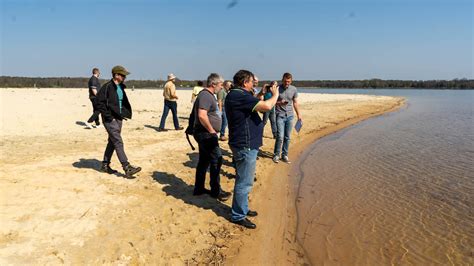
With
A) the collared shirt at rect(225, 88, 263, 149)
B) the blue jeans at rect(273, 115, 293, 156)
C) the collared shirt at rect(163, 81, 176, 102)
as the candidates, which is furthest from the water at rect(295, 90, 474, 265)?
the collared shirt at rect(163, 81, 176, 102)

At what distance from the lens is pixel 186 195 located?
5.66m

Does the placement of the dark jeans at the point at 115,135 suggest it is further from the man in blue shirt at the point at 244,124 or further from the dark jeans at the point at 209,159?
the man in blue shirt at the point at 244,124

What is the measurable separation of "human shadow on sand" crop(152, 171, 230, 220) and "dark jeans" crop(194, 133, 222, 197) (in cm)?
15

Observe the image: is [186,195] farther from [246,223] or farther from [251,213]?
[246,223]

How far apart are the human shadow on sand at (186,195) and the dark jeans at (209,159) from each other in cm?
15

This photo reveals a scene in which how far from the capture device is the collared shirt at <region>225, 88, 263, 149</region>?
4.29 metres

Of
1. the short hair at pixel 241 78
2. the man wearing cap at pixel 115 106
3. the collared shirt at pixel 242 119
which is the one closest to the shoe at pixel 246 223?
the collared shirt at pixel 242 119

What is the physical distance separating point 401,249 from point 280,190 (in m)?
2.52

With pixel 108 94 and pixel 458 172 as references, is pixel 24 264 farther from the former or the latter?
pixel 458 172

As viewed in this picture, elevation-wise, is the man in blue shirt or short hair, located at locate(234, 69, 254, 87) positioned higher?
short hair, located at locate(234, 69, 254, 87)

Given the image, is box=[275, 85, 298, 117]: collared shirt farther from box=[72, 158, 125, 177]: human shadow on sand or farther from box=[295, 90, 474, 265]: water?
box=[72, 158, 125, 177]: human shadow on sand

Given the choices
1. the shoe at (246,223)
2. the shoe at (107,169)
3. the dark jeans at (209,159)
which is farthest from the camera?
the shoe at (107,169)

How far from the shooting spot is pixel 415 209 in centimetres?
566

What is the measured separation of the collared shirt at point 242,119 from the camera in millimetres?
4285
